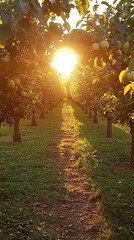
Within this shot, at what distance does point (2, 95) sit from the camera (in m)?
5.31

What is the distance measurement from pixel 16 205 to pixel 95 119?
23391 mm

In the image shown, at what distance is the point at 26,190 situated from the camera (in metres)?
8.46

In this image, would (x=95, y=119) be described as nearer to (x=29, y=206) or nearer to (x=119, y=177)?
(x=119, y=177)

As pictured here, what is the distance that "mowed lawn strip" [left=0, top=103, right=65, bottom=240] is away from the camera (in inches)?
246

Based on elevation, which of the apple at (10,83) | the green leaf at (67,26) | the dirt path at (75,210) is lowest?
the dirt path at (75,210)

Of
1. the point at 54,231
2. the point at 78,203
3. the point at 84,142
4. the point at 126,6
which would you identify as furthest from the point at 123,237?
the point at 84,142

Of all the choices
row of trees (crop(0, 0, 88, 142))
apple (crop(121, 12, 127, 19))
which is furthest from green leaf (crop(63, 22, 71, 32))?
apple (crop(121, 12, 127, 19))

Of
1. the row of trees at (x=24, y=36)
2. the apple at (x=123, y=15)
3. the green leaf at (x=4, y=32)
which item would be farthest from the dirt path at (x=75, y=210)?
the green leaf at (x=4, y=32)

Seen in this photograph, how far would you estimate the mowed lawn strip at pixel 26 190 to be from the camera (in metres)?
6.25

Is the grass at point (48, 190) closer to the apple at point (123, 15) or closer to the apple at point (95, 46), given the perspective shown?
the apple at point (95, 46)

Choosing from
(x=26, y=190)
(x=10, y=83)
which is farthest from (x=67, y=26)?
(x=26, y=190)

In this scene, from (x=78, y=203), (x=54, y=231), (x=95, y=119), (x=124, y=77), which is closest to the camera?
(x=124, y=77)

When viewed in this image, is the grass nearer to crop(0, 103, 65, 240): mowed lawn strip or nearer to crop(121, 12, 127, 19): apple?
crop(0, 103, 65, 240): mowed lawn strip

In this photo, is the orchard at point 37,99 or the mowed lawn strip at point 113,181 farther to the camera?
the mowed lawn strip at point 113,181
